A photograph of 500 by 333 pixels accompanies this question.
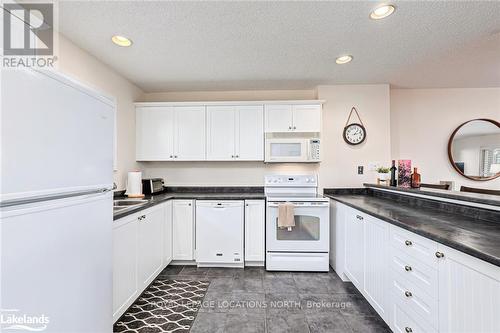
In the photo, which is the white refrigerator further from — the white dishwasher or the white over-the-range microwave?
Result: the white over-the-range microwave

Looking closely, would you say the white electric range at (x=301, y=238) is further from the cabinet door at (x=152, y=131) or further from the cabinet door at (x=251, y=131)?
the cabinet door at (x=152, y=131)

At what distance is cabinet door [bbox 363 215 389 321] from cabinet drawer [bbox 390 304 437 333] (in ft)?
0.37

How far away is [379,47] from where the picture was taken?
227 centimetres

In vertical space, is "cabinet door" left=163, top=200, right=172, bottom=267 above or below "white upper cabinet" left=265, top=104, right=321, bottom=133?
below

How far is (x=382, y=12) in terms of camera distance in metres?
1.75

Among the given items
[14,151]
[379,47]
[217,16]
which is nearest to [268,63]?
[217,16]

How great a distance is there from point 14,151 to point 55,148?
0.51 ft

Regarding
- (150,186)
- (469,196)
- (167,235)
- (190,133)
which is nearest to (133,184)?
(150,186)

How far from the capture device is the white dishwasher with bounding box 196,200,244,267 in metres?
2.96

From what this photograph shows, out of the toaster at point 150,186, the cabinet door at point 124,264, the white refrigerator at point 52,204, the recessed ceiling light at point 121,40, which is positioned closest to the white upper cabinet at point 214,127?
the toaster at point 150,186

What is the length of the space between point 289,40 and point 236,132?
145 centimetres

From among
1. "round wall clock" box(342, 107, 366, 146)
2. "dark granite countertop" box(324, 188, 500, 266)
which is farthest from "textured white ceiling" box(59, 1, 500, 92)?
"dark granite countertop" box(324, 188, 500, 266)

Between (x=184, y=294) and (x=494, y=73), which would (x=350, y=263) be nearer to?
(x=184, y=294)

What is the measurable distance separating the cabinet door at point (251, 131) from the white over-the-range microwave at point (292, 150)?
0.13 meters
